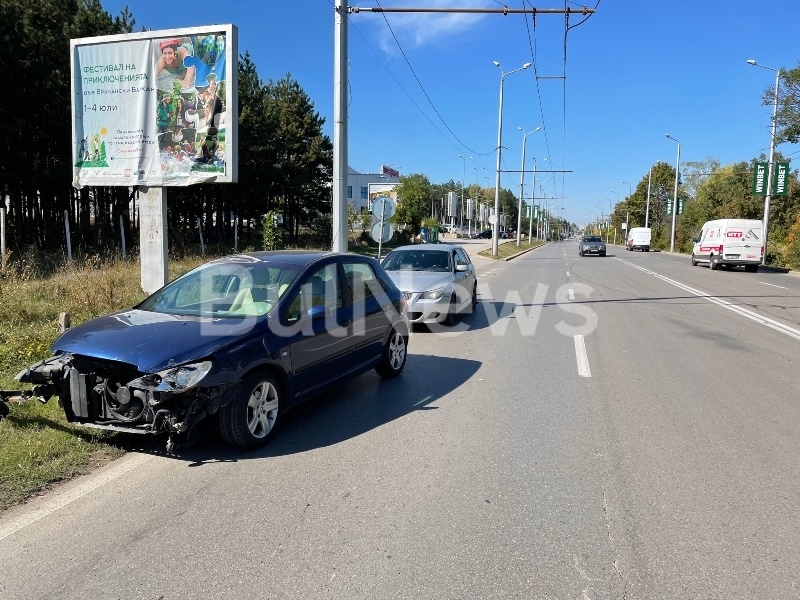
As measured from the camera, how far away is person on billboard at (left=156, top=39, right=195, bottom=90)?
9.98m

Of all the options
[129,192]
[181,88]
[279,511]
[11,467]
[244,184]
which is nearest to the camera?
[279,511]

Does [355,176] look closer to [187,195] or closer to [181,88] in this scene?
[187,195]

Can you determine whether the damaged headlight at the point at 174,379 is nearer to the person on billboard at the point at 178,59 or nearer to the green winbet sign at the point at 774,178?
the person on billboard at the point at 178,59

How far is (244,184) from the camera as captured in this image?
31.3 metres

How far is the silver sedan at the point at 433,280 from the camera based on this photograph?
10.5 meters

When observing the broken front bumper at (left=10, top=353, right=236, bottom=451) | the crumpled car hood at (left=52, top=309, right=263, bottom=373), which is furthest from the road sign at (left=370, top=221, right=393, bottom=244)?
the broken front bumper at (left=10, top=353, right=236, bottom=451)

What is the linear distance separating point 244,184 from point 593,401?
2789cm

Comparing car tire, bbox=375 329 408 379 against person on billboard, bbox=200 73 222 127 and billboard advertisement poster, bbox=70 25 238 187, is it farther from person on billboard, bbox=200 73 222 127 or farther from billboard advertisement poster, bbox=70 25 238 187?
person on billboard, bbox=200 73 222 127

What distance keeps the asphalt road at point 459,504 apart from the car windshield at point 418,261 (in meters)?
4.73

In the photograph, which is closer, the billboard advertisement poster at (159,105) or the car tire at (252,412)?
the car tire at (252,412)

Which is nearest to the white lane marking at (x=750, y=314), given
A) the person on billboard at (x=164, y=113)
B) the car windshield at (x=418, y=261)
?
the car windshield at (x=418, y=261)

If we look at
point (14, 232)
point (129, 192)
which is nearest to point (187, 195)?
point (129, 192)

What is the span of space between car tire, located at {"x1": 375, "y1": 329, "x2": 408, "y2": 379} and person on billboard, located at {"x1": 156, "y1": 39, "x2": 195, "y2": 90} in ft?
19.7

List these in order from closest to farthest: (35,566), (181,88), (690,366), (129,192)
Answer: (35,566) < (690,366) < (181,88) < (129,192)
